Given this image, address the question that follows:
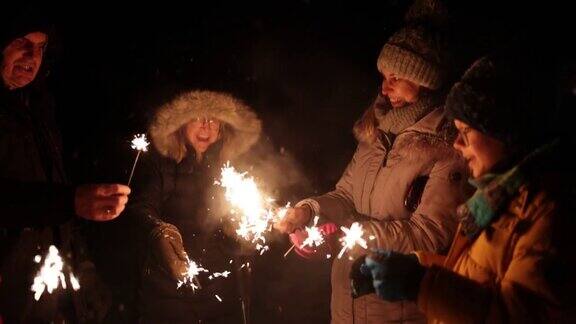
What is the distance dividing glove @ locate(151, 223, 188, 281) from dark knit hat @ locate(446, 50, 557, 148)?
297 cm

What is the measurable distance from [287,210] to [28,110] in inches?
83.3

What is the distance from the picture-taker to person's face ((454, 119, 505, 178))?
7.64ft

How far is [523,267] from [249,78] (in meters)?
6.51

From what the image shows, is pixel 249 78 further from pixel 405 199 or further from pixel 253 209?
pixel 405 199

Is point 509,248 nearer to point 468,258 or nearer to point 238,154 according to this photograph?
point 468,258

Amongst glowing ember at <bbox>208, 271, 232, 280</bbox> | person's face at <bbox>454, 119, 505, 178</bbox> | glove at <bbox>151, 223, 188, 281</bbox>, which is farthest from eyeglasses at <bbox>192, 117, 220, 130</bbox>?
person's face at <bbox>454, 119, 505, 178</bbox>

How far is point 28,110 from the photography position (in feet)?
10.7

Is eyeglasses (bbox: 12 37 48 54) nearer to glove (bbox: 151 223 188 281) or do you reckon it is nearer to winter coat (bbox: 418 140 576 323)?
glove (bbox: 151 223 188 281)

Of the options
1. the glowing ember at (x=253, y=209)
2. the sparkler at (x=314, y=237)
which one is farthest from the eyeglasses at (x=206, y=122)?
the sparkler at (x=314, y=237)

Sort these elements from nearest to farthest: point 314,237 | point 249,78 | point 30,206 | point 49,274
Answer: point 30,206 < point 49,274 < point 314,237 < point 249,78

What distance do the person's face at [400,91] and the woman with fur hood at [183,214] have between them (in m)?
2.15

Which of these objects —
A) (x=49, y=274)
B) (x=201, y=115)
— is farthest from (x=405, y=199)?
(x=201, y=115)

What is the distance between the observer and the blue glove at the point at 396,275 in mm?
2301

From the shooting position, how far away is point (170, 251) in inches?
173
